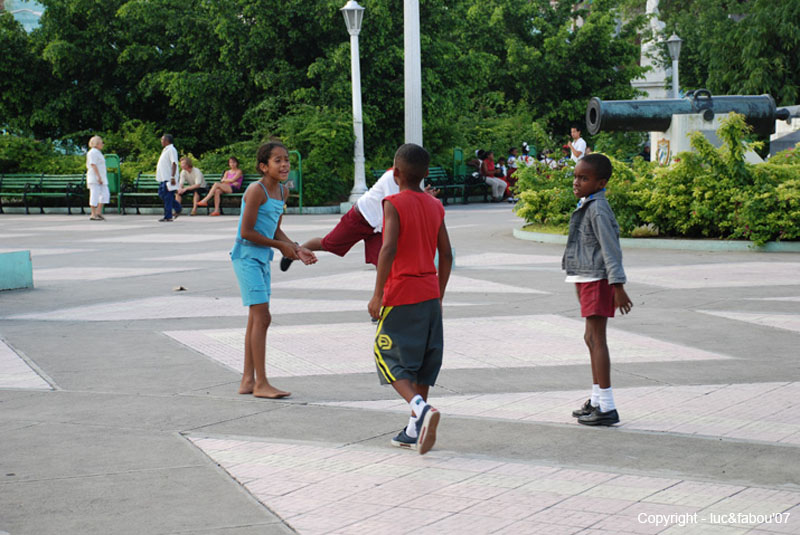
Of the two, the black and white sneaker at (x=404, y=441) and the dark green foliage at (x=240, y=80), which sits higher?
the dark green foliage at (x=240, y=80)

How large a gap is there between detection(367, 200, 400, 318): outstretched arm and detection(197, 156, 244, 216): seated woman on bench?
18.6 meters

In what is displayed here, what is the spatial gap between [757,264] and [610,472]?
8349 mm

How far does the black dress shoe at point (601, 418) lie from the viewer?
17.8 ft

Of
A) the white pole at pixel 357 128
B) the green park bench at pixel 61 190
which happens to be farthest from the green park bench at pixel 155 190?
the white pole at pixel 357 128

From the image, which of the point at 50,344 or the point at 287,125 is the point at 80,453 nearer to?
the point at 50,344

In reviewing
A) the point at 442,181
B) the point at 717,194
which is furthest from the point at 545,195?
the point at 442,181

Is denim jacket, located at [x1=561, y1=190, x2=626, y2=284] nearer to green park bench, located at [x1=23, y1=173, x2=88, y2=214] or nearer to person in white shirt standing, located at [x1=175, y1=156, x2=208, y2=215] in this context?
person in white shirt standing, located at [x1=175, y1=156, x2=208, y2=215]

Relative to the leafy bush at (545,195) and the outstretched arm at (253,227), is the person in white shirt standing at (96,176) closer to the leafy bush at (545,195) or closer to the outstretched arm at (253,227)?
the leafy bush at (545,195)

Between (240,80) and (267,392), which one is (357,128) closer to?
(240,80)

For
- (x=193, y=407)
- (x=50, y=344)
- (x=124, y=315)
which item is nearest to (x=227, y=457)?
(x=193, y=407)

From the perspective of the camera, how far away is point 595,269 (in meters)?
5.40

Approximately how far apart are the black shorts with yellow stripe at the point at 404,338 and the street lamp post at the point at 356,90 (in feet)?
60.2

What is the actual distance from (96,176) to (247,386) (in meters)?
16.8

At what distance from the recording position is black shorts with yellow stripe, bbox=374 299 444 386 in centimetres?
504
